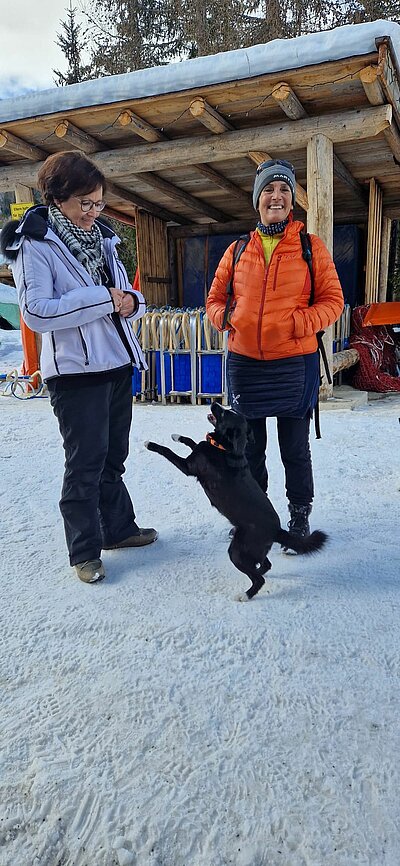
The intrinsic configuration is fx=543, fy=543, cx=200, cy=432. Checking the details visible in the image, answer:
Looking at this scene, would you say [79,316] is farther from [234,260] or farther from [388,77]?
[388,77]

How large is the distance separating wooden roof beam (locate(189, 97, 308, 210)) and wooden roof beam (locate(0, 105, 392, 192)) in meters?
0.12

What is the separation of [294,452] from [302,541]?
1.89 feet

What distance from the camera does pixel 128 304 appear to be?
2.48 metres

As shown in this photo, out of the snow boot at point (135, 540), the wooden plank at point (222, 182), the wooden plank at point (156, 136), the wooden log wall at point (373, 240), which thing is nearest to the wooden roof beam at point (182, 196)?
the wooden plank at point (156, 136)

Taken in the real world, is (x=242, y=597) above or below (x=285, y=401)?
below

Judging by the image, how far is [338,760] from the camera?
146 cm

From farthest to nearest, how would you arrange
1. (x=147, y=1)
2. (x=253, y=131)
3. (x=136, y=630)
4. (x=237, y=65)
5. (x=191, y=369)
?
(x=147, y=1)
(x=191, y=369)
(x=253, y=131)
(x=237, y=65)
(x=136, y=630)

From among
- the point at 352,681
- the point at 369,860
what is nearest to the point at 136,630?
the point at 352,681

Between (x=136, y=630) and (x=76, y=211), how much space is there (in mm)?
1763

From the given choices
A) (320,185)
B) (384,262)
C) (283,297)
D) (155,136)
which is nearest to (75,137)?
(155,136)

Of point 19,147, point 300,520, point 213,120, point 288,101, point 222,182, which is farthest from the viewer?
point 222,182

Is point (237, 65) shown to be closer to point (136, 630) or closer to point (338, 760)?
point (136, 630)

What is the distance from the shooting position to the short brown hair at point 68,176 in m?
2.26

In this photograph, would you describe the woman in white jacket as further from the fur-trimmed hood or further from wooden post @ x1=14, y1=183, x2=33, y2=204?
wooden post @ x1=14, y1=183, x2=33, y2=204
